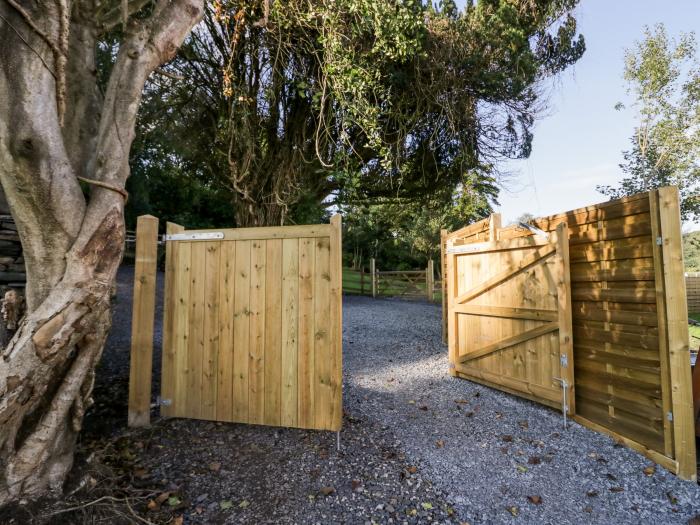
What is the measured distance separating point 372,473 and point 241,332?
1.44 metres

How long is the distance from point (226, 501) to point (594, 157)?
1171 centimetres

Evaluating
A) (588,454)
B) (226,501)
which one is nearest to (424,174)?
(588,454)

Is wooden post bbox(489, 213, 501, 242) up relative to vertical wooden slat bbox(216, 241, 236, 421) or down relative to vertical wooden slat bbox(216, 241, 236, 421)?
up

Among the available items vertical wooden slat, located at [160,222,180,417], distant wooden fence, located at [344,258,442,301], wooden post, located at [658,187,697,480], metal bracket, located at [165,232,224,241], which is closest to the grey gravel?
wooden post, located at [658,187,697,480]

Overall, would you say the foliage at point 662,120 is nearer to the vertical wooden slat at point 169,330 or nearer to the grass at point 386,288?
the grass at point 386,288

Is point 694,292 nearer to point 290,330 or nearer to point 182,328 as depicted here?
point 290,330

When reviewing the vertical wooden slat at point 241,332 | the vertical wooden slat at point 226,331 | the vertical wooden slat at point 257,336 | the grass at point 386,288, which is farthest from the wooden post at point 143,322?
the grass at point 386,288

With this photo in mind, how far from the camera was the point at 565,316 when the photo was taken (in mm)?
3111

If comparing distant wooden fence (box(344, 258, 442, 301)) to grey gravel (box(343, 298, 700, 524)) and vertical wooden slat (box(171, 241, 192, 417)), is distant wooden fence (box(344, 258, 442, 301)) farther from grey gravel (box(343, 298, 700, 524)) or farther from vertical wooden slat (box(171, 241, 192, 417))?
vertical wooden slat (box(171, 241, 192, 417))

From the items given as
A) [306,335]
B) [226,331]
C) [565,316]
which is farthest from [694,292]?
[226,331]

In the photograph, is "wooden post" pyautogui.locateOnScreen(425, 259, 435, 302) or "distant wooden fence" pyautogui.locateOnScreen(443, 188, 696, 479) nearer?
"distant wooden fence" pyautogui.locateOnScreen(443, 188, 696, 479)

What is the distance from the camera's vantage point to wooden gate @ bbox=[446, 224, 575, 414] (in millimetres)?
3141

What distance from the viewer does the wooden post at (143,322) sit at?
2793mm

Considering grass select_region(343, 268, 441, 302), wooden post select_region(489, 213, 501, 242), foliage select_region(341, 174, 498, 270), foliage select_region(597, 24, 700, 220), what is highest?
foliage select_region(597, 24, 700, 220)
